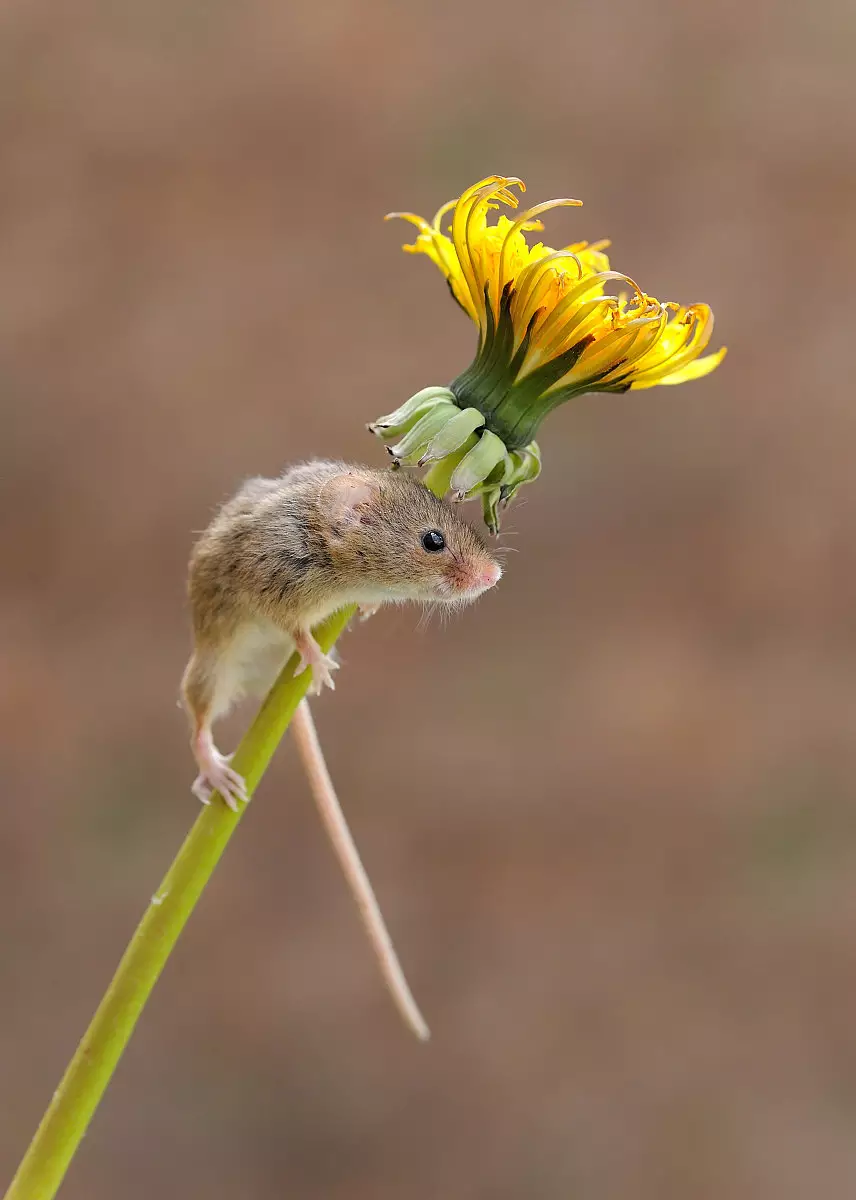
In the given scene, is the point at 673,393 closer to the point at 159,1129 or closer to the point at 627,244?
the point at 627,244

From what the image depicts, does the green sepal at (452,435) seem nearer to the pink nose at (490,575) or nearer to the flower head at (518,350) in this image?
the flower head at (518,350)

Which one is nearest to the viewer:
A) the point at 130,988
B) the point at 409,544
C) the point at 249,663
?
the point at 130,988

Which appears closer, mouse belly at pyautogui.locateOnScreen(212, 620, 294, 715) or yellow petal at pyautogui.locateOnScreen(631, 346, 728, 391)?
yellow petal at pyautogui.locateOnScreen(631, 346, 728, 391)

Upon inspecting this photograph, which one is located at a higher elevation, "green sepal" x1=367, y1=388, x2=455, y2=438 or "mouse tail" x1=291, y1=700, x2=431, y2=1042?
"green sepal" x1=367, y1=388, x2=455, y2=438

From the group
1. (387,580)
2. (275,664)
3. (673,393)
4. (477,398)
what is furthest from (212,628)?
(673,393)

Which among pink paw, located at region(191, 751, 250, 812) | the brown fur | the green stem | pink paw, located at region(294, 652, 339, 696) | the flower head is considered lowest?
the green stem

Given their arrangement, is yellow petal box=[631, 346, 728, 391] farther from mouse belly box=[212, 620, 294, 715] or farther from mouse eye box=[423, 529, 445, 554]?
mouse belly box=[212, 620, 294, 715]

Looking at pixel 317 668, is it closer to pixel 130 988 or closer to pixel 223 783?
pixel 223 783

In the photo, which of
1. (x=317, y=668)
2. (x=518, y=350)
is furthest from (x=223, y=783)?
(x=518, y=350)

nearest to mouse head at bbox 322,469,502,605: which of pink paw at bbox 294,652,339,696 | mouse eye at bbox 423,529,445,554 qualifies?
mouse eye at bbox 423,529,445,554
